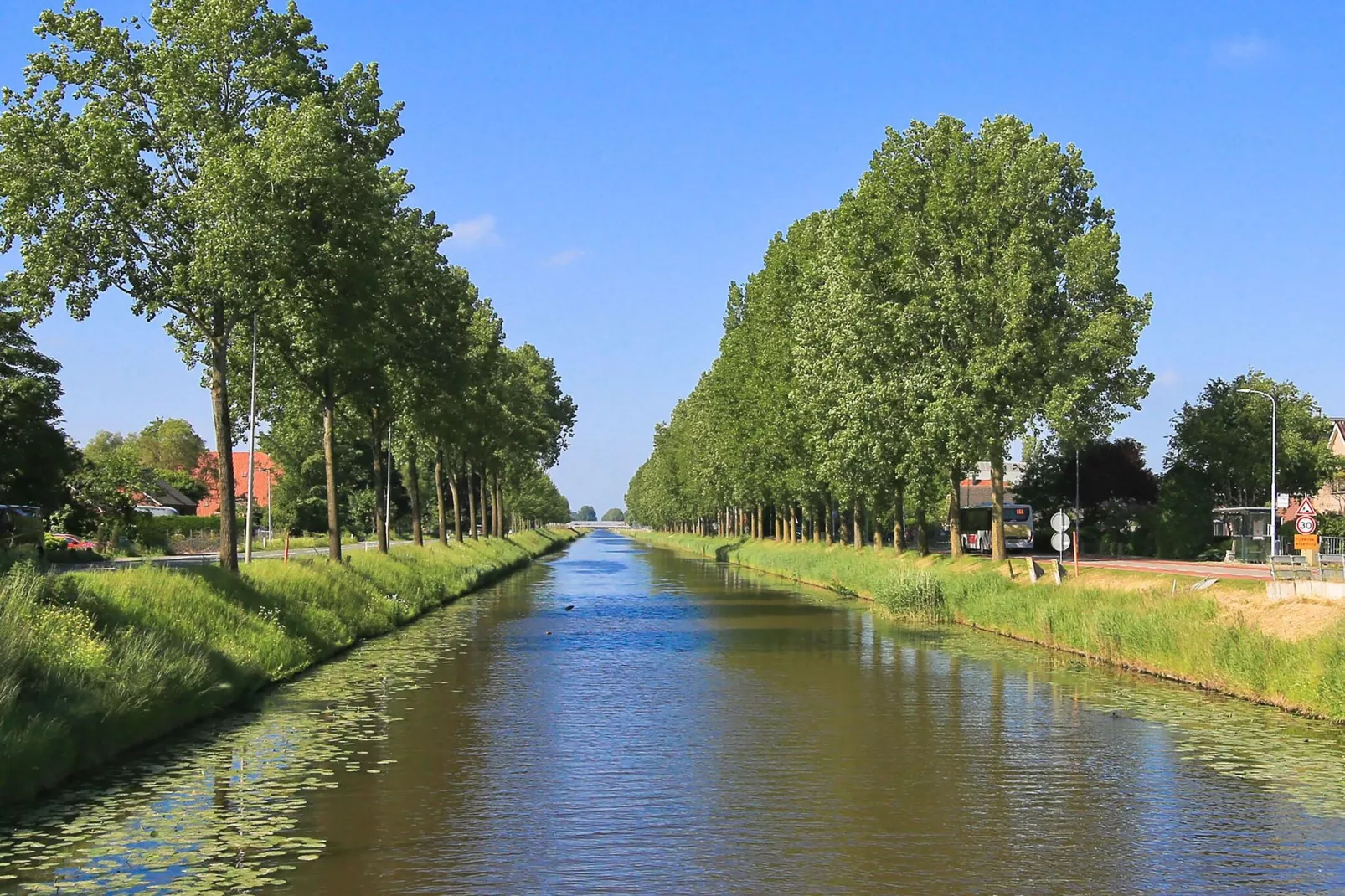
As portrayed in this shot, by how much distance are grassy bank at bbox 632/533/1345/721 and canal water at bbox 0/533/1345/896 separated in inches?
31.1

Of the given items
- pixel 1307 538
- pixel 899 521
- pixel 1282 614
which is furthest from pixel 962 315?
pixel 1282 614

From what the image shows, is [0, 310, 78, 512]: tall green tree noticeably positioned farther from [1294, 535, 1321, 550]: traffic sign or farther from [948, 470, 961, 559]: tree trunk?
[1294, 535, 1321, 550]: traffic sign

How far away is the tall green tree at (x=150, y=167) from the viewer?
30.2 m

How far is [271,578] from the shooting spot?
33.4m

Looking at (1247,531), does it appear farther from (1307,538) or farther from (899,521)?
(1307,538)

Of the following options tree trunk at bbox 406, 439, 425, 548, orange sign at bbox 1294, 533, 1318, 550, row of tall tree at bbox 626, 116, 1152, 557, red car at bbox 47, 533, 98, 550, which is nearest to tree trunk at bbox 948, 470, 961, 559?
row of tall tree at bbox 626, 116, 1152, 557

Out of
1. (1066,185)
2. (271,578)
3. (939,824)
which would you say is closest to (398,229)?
(271,578)

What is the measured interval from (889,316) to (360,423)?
70.0ft

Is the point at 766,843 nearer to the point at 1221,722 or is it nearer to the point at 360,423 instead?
the point at 1221,722

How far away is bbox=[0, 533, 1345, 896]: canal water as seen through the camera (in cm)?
1370

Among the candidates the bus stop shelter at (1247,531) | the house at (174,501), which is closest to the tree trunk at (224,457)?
the bus stop shelter at (1247,531)

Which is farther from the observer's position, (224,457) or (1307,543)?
(1307,543)

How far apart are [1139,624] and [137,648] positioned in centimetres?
2203

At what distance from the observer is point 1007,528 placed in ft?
275
